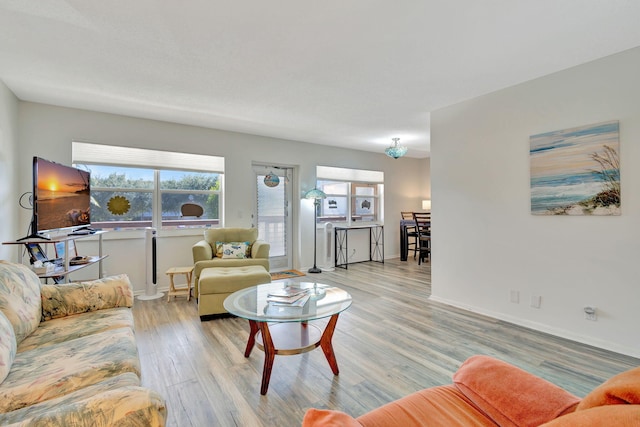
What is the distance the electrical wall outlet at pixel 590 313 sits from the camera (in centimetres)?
255

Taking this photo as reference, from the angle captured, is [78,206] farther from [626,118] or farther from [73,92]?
[626,118]

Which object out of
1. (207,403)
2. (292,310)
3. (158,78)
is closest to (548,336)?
(292,310)

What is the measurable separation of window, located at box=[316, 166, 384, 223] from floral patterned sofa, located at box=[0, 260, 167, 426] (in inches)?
168

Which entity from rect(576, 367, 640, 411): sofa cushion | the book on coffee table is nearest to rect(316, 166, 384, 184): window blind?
the book on coffee table

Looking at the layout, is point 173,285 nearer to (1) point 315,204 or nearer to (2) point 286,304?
(2) point 286,304

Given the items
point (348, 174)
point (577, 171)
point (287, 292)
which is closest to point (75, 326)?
point (287, 292)

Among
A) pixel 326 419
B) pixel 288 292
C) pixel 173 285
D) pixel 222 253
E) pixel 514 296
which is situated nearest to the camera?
pixel 326 419

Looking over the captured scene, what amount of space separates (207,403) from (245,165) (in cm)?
374

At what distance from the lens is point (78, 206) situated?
321cm

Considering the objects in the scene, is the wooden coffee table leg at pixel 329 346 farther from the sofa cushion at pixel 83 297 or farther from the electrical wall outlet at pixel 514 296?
the electrical wall outlet at pixel 514 296

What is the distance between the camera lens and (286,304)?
7.48 ft

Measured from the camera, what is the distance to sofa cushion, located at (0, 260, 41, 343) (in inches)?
63.2

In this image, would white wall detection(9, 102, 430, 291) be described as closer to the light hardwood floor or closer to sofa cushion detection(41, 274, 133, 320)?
the light hardwood floor

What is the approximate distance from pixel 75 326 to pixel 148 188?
2.78 meters
